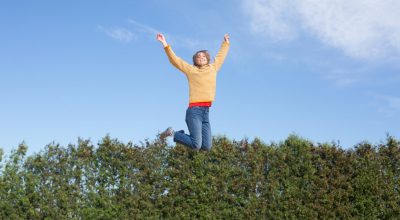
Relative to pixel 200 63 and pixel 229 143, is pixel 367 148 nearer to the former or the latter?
pixel 229 143

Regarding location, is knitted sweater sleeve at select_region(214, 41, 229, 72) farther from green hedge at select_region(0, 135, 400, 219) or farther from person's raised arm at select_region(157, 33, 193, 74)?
green hedge at select_region(0, 135, 400, 219)

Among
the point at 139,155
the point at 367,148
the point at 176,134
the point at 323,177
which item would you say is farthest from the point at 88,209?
the point at 367,148

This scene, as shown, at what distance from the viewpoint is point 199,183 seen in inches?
512

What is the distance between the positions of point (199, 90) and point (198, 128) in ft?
1.78

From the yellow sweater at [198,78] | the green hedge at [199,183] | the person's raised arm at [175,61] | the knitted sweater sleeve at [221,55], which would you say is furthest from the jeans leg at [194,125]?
the green hedge at [199,183]

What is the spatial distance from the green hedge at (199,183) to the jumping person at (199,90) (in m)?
4.20

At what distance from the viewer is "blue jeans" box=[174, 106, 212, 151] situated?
8727mm

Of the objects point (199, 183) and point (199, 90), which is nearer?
point (199, 90)

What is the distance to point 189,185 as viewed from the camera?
42.6 feet

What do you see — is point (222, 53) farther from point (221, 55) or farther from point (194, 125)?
point (194, 125)

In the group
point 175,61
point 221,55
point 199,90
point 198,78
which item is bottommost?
point 199,90

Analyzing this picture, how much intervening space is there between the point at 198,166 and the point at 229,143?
890 millimetres

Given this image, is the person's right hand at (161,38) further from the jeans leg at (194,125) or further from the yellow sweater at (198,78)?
the jeans leg at (194,125)

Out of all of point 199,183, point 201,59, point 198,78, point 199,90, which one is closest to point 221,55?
point 201,59
